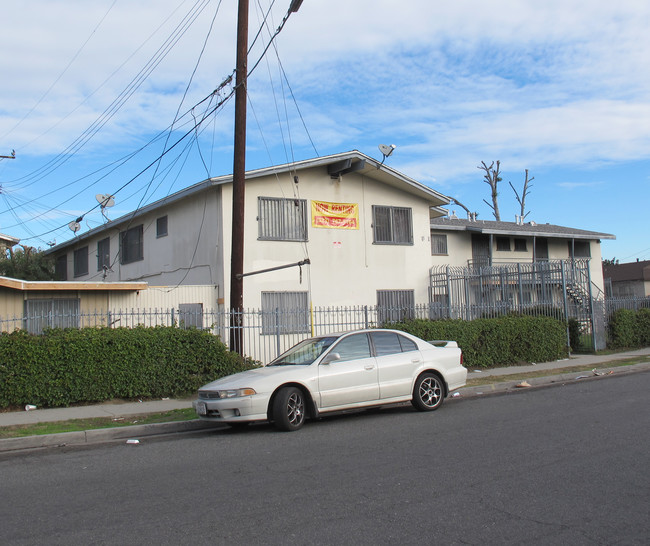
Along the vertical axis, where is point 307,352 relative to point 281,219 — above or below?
below

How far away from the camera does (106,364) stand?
40.2ft

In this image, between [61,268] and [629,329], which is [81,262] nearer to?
[61,268]

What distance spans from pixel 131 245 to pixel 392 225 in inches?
358

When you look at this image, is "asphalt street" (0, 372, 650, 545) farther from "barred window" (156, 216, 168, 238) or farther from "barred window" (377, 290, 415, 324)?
"barred window" (156, 216, 168, 238)

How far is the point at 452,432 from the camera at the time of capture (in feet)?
28.1

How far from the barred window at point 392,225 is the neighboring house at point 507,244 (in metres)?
7.05

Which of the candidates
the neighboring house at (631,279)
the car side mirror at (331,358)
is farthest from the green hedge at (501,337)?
the neighboring house at (631,279)

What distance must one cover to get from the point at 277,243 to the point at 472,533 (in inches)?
552

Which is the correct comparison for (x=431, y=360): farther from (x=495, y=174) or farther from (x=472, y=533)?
(x=495, y=174)

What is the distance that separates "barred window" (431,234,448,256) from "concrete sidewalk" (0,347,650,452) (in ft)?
36.1

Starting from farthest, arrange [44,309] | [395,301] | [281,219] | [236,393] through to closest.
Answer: [395,301]
[281,219]
[44,309]
[236,393]

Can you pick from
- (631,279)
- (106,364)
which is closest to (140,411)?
(106,364)

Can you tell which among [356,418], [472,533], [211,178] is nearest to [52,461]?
[356,418]

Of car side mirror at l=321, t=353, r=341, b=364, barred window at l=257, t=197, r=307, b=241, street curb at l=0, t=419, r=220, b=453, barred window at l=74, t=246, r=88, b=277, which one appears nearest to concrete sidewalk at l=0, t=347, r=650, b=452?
street curb at l=0, t=419, r=220, b=453
